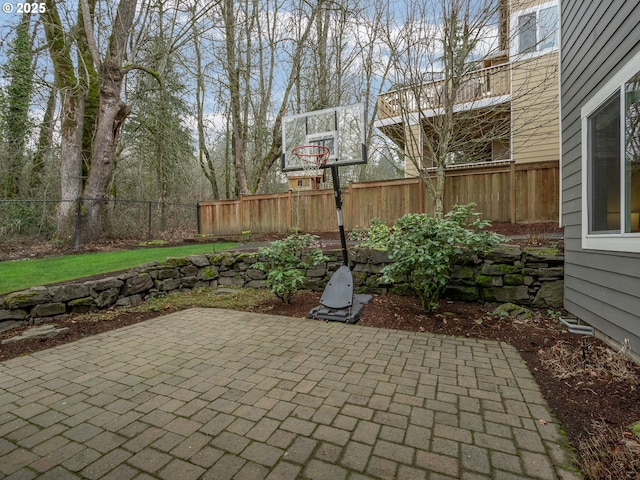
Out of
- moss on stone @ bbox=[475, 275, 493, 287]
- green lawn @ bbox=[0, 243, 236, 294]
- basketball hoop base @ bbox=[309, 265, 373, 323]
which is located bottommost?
basketball hoop base @ bbox=[309, 265, 373, 323]

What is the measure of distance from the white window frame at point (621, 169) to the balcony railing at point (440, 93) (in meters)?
2.64

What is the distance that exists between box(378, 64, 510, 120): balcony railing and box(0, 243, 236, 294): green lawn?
19.6 ft

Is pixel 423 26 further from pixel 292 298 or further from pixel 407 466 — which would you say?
pixel 407 466

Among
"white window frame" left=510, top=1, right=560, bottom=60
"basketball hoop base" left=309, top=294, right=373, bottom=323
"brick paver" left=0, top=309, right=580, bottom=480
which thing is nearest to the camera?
"brick paver" left=0, top=309, right=580, bottom=480

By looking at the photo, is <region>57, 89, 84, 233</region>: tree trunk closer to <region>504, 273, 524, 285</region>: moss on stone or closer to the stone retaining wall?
the stone retaining wall

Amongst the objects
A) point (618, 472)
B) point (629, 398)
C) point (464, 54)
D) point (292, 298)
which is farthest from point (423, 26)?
point (618, 472)

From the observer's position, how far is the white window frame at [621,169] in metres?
2.59

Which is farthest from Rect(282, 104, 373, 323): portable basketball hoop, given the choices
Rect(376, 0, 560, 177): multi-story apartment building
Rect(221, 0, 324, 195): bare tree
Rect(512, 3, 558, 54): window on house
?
Rect(221, 0, 324, 195): bare tree

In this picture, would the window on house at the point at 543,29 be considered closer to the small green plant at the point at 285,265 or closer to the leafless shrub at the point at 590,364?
the small green plant at the point at 285,265

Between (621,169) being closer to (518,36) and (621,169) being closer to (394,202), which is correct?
(394,202)

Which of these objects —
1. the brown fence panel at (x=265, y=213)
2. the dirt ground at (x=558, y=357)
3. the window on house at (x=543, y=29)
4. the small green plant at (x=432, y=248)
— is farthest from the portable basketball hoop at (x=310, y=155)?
the window on house at (x=543, y=29)

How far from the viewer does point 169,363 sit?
2.84 m

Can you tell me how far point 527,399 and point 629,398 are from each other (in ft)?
2.20

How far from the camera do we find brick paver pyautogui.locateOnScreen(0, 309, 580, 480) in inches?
63.2
